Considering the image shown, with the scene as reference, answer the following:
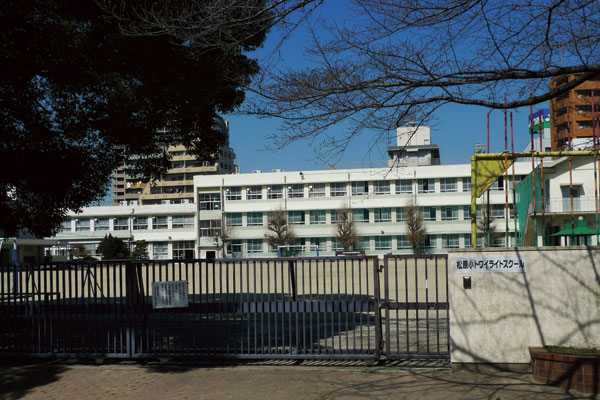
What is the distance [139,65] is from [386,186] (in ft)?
198

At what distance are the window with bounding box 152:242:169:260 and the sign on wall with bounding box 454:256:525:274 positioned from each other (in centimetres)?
7326

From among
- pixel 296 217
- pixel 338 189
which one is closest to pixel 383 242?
pixel 338 189

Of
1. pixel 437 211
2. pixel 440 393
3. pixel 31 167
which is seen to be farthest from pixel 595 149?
pixel 437 211

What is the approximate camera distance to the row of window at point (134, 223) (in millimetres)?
80625

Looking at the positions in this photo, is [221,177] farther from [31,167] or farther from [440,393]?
[440,393]

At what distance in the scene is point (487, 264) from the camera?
852 cm

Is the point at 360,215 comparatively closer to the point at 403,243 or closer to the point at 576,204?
the point at 403,243

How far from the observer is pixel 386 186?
2761 inches

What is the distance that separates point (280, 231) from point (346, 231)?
7.35m

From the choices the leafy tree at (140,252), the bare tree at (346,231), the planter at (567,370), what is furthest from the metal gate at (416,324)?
the leafy tree at (140,252)

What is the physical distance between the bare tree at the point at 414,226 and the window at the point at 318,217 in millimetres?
9362

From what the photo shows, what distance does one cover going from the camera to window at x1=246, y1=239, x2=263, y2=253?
72625 mm

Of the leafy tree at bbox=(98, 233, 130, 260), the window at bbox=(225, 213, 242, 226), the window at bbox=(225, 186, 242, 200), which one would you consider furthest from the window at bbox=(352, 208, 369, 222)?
the leafy tree at bbox=(98, 233, 130, 260)

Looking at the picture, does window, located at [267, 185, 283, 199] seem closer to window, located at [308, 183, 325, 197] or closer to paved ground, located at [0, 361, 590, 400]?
window, located at [308, 183, 325, 197]
